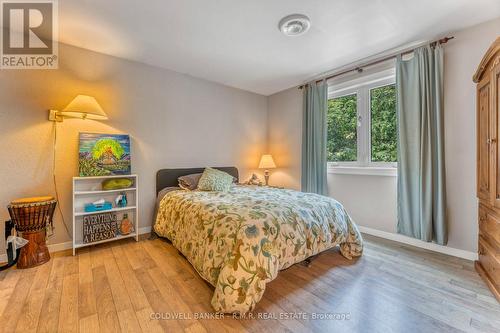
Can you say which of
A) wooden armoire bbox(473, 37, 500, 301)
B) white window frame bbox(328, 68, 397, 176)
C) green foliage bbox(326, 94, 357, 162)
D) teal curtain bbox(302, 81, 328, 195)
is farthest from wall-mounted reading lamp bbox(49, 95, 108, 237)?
wooden armoire bbox(473, 37, 500, 301)

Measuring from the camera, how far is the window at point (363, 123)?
115 inches

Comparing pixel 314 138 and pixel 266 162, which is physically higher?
pixel 314 138

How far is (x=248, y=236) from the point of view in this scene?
156 cm

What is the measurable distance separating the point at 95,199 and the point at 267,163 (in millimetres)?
2735

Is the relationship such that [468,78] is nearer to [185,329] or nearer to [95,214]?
[185,329]

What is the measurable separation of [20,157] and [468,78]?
16.0ft

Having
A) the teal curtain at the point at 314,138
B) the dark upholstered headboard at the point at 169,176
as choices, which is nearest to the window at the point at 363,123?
the teal curtain at the point at 314,138

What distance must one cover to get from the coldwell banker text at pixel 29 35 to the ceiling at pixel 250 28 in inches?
4.7

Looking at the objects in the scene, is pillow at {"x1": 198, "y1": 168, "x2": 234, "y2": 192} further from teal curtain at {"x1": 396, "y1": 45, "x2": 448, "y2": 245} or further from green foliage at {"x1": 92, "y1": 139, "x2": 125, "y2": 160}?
teal curtain at {"x1": 396, "y1": 45, "x2": 448, "y2": 245}

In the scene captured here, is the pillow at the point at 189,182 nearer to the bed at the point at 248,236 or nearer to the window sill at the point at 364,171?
the bed at the point at 248,236

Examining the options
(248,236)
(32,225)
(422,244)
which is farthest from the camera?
(422,244)

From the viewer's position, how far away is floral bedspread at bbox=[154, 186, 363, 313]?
1.49m

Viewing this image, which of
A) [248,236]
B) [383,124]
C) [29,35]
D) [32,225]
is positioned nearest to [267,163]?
[383,124]

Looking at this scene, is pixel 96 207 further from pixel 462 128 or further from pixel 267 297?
pixel 462 128
